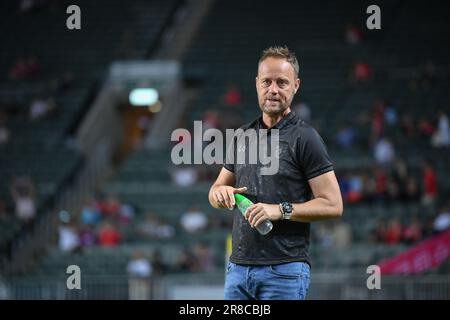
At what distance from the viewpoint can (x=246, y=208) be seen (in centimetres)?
659

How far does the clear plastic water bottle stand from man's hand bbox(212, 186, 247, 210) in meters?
0.03

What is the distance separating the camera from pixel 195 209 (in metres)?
23.7

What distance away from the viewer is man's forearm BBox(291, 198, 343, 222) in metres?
6.64

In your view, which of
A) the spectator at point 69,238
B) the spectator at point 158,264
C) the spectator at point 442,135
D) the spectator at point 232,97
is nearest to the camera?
the spectator at point 158,264

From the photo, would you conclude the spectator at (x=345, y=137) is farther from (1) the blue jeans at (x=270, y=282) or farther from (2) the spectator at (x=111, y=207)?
(1) the blue jeans at (x=270, y=282)

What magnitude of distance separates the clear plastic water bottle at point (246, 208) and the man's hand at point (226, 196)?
0.11 feet

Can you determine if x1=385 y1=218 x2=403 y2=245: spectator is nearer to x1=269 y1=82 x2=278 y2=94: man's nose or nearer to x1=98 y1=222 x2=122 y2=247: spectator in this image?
x1=98 y1=222 x2=122 y2=247: spectator

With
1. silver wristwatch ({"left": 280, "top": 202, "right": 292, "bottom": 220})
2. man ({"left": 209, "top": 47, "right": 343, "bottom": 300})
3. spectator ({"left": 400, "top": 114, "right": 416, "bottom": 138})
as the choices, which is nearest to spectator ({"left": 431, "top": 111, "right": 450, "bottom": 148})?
spectator ({"left": 400, "top": 114, "right": 416, "bottom": 138})

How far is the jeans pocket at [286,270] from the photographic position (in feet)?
22.0

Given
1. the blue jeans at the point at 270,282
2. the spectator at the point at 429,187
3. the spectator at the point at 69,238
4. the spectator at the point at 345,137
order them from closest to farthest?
1. the blue jeans at the point at 270,282
2. the spectator at the point at 429,187
3. the spectator at the point at 69,238
4. the spectator at the point at 345,137

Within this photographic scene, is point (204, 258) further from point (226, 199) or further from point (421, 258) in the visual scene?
point (226, 199)

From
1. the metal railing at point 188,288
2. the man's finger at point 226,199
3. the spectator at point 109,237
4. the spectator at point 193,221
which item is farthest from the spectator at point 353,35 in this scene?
the man's finger at point 226,199

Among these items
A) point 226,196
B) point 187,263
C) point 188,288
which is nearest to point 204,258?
point 187,263

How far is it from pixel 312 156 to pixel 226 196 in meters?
0.60
